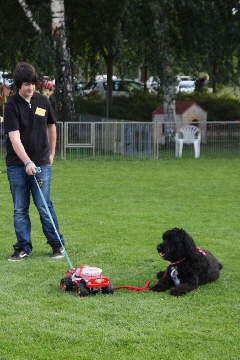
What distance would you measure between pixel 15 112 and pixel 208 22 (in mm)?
13943

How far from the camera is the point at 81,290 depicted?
16.6 ft

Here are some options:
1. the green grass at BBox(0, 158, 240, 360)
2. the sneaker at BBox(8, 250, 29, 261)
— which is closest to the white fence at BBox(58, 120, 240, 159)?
the green grass at BBox(0, 158, 240, 360)

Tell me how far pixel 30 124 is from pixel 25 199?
794mm

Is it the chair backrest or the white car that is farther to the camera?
the white car

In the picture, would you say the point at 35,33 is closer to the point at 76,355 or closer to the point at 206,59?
the point at 206,59

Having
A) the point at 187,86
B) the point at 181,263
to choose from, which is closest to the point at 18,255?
the point at 181,263

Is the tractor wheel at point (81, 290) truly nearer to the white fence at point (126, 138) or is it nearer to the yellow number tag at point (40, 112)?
the yellow number tag at point (40, 112)

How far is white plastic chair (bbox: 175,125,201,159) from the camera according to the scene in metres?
17.1

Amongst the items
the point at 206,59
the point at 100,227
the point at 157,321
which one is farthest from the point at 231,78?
the point at 157,321

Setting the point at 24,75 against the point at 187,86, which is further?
the point at 187,86

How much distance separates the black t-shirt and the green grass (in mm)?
1080

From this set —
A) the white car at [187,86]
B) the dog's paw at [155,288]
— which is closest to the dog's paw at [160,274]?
the dog's paw at [155,288]

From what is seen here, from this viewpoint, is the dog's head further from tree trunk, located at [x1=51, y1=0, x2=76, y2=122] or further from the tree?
the tree

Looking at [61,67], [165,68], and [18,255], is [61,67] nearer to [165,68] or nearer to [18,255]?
[165,68]
